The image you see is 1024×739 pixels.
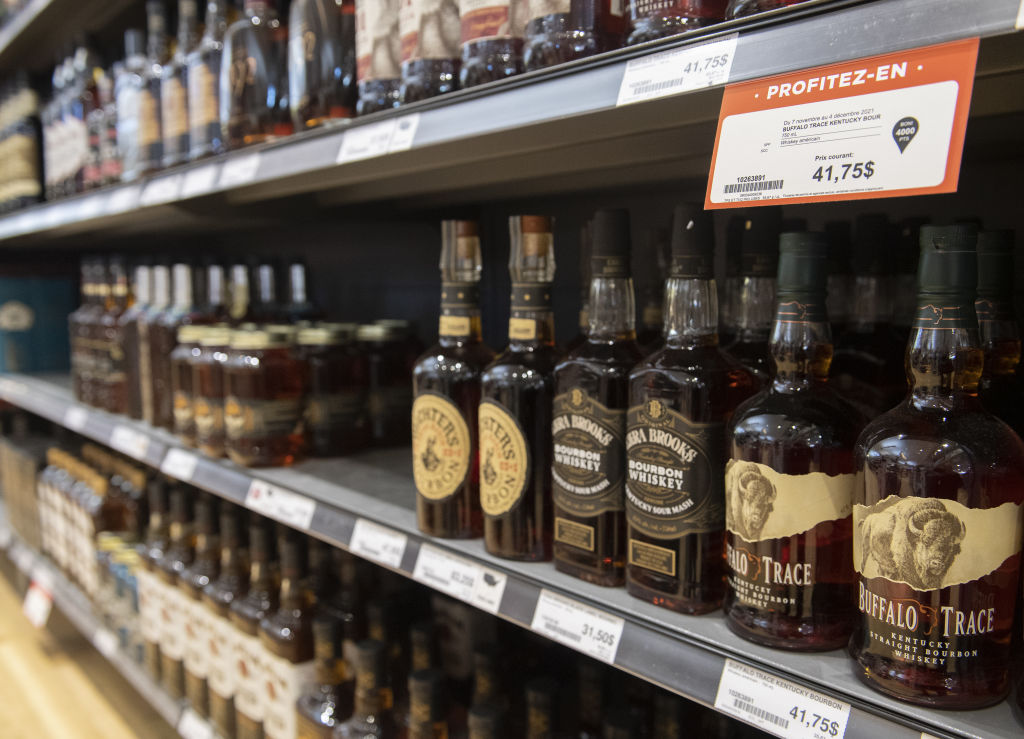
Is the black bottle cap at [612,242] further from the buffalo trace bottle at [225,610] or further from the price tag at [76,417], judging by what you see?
the price tag at [76,417]

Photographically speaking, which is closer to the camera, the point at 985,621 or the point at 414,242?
the point at 985,621

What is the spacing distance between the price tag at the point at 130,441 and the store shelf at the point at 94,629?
59cm

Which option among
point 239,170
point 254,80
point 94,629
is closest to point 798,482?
point 239,170

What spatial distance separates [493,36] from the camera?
0.97m

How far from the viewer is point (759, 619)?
754 millimetres

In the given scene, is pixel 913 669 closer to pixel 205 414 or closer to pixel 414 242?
pixel 205 414

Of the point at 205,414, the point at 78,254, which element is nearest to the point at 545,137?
the point at 205,414

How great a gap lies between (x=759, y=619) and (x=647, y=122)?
20.2 inches

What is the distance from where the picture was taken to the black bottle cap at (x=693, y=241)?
2.67 ft

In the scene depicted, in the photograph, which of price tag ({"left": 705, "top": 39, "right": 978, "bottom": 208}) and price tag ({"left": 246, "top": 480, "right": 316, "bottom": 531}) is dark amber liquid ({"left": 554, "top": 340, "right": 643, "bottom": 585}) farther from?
price tag ({"left": 246, "top": 480, "right": 316, "bottom": 531})

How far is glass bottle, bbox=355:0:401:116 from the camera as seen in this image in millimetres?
1172

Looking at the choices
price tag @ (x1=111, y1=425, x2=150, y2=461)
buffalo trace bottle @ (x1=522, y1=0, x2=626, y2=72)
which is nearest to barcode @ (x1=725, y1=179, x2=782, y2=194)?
buffalo trace bottle @ (x1=522, y1=0, x2=626, y2=72)

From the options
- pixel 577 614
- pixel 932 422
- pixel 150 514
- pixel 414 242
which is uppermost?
pixel 414 242

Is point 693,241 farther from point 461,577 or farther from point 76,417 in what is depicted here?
point 76,417
